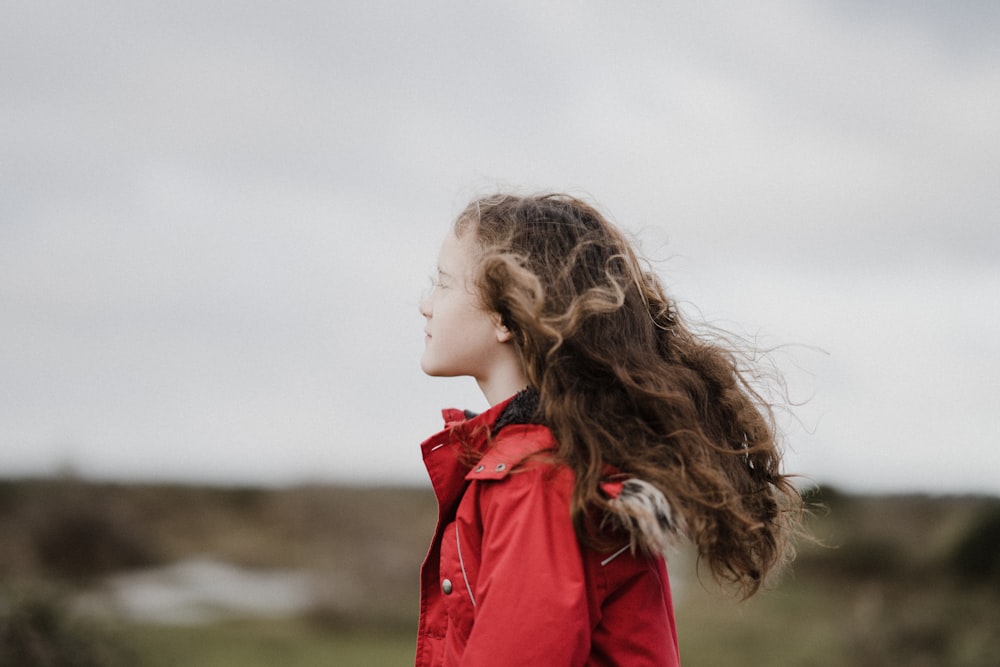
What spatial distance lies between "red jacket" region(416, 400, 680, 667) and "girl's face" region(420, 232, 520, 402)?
13cm

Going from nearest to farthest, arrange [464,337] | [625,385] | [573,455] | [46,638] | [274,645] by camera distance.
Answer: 1. [573,455]
2. [625,385]
3. [464,337]
4. [46,638]
5. [274,645]

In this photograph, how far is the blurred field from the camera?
9.37m

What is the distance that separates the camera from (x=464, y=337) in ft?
7.60

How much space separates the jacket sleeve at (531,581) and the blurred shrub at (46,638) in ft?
20.5

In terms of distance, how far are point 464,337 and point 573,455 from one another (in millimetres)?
428

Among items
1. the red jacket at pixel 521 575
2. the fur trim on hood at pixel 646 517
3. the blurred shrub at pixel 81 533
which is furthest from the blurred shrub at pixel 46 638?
the fur trim on hood at pixel 646 517

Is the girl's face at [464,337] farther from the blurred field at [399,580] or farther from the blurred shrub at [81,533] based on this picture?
the blurred shrub at [81,533]

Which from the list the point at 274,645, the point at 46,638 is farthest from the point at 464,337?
the point at 274,645

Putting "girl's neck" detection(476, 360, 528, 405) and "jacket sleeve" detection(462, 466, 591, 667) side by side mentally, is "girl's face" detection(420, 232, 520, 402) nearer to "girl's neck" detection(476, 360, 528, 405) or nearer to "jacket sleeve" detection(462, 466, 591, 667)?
"girl's neck" detection(476, 360, 528, 405)

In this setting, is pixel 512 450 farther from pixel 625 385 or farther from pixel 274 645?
pixel 274 645

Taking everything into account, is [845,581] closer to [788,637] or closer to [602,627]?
[788,637]

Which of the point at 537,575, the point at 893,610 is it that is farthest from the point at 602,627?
the point at 893,610

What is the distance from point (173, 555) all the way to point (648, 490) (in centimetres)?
1175

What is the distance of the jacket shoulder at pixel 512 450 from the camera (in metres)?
2.06
